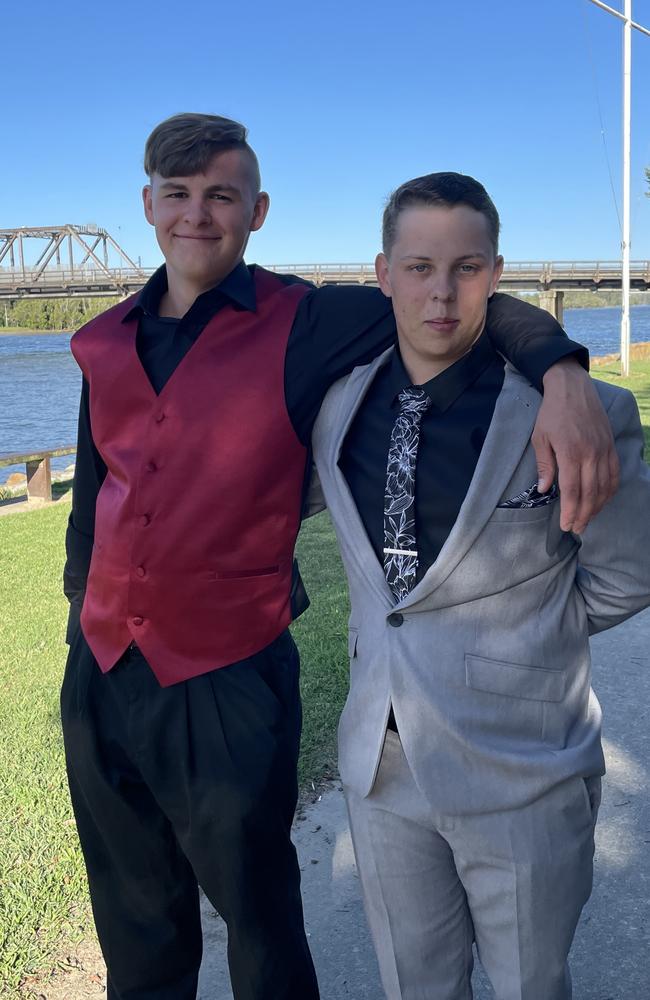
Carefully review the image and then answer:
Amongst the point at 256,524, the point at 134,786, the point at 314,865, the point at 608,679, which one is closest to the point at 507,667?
the point at 256,524

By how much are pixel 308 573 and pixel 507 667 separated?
4.76m

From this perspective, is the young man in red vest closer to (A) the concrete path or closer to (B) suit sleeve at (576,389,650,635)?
(B) suit sleeve at (576,389,650,635)

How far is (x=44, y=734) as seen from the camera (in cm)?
397

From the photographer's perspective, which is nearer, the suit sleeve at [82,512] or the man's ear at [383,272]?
the man's ear at [383,272]

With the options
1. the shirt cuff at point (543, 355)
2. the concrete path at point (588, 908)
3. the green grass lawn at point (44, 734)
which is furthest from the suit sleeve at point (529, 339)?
the green grass lawn at point (44, 734)

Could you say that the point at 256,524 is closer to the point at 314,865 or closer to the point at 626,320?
the point at 314,865

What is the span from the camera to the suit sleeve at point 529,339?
5.33ft

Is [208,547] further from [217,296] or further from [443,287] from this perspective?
[443,287]

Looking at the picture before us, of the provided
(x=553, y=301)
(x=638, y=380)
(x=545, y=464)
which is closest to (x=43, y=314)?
(x=553, y=301)

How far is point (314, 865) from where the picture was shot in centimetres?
293

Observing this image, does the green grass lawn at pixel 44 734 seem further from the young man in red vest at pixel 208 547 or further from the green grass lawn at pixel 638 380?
the green grass lawn at pixel 638 380

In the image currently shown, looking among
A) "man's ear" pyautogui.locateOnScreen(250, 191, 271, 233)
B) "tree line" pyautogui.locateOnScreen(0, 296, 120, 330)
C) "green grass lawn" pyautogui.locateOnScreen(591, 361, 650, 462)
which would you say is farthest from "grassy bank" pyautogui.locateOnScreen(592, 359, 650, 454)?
Result: "tree line" pyautogui.locateOnScreen(0, 296, 120, 330)

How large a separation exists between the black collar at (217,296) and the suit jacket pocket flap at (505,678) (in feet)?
2.70

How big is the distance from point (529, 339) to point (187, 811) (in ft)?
3.66
